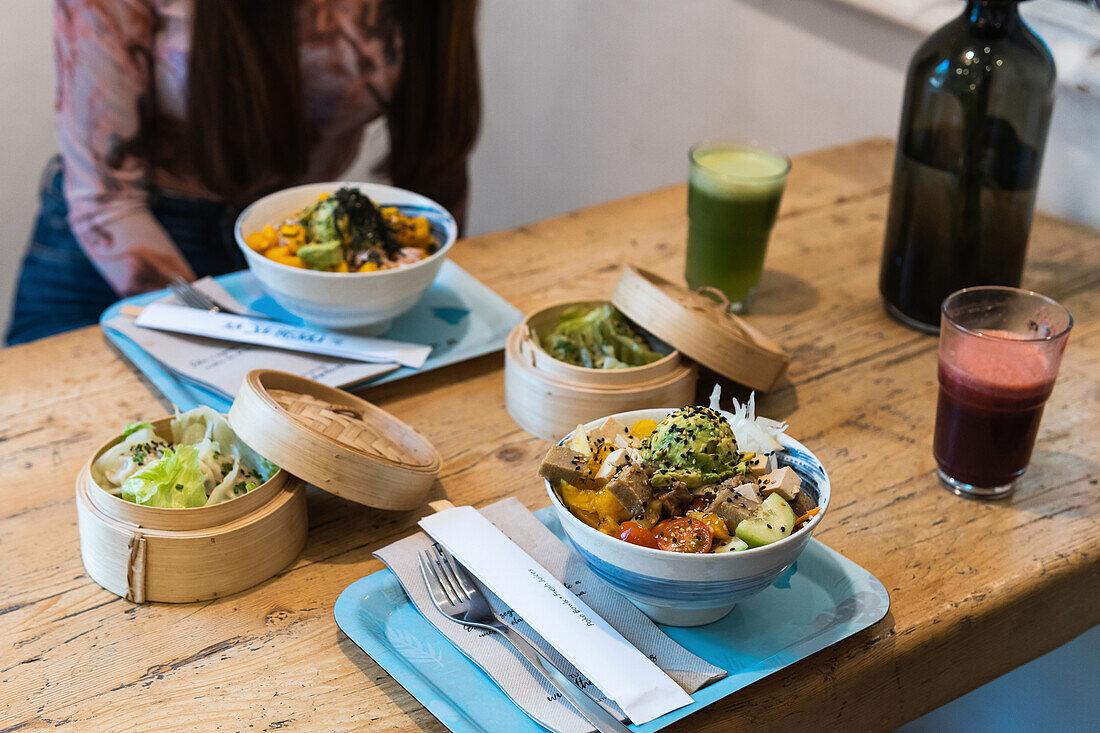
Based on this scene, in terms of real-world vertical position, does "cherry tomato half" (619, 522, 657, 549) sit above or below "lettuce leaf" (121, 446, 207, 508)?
above

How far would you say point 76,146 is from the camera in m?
1.58

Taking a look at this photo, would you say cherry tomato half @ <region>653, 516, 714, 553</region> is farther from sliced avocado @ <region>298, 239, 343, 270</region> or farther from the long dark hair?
the long dark hair

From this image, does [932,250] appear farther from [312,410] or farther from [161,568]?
[161,568]

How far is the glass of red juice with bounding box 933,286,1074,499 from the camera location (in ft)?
2.92

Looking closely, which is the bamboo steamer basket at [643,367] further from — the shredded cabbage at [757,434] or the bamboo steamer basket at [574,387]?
the shredded cabbage at [757,434]

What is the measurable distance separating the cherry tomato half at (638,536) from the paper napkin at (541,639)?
81 millimetres

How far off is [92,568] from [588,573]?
42 cm

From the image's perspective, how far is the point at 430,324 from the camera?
1237 mm

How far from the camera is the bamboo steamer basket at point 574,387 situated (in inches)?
38.6

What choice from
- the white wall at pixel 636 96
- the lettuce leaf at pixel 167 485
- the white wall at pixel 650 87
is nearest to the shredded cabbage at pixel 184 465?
the lettuce leaf at pixel 167 485

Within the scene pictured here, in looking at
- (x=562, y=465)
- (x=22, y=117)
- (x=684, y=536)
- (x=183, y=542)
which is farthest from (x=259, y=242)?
(x=22, y=117)

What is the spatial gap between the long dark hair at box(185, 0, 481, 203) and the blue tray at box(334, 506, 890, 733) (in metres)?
1.10

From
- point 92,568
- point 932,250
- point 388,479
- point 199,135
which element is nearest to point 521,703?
point 388,479

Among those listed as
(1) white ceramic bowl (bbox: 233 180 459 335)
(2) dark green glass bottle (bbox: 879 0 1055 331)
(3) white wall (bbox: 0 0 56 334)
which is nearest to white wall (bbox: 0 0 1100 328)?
(3) white wall (bbox: 0 0 56 334)
